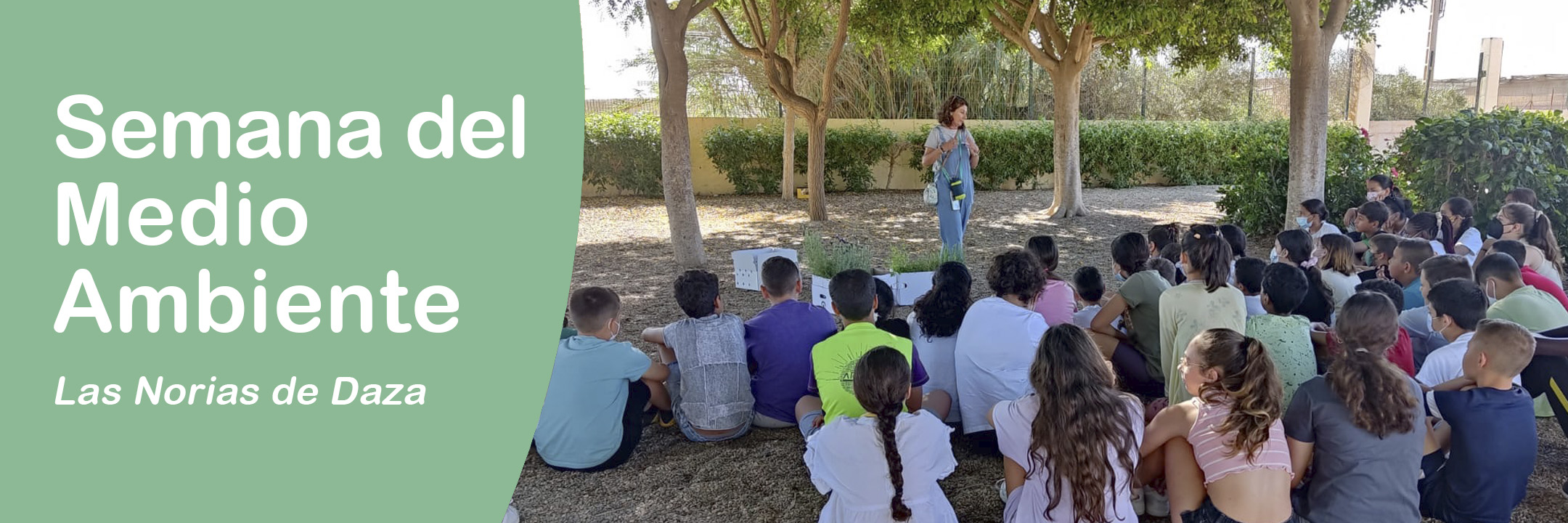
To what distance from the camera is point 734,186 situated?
49.7 feet

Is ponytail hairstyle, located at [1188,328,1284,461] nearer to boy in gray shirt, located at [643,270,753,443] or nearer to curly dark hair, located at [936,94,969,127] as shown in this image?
boy in gray shirt, located at [643,270,753,443]

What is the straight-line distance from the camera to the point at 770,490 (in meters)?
3.11

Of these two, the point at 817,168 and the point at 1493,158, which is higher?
the point at 1493,158

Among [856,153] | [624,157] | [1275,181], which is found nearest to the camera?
[1275,181]

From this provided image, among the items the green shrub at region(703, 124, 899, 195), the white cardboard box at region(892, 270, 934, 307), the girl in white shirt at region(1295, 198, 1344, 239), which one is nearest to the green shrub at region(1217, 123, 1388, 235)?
the girl in white shirt at region(1295, 198, 1344, 239)

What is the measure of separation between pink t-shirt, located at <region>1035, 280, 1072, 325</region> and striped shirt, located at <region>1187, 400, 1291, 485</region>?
1.46 metres

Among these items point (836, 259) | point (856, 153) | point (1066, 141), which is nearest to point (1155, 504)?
point (836, 259)

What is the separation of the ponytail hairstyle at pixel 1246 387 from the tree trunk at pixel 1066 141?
350 inches

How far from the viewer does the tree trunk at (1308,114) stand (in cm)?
686

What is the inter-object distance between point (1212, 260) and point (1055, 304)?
711mm

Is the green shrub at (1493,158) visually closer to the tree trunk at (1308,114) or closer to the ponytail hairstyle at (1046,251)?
the tree trunk at (1308,114)

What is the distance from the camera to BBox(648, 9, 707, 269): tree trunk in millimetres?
7250

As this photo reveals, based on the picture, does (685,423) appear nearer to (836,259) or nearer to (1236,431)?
(1236,431)

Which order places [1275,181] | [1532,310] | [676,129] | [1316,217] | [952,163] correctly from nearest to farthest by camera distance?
[1532,310]
[1316,217]
[952,163]
[676,129]
[1275,181]
